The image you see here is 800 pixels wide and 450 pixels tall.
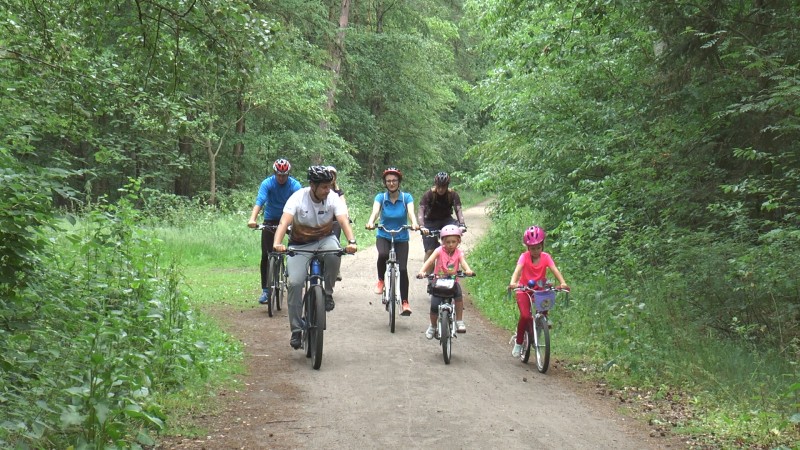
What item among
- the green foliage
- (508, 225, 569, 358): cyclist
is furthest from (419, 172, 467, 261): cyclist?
the green foliage

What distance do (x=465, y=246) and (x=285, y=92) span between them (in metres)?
7.51

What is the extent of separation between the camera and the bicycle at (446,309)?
8.79m

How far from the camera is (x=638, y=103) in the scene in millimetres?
12852

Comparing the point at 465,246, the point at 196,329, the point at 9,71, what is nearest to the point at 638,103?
the point at 196,329

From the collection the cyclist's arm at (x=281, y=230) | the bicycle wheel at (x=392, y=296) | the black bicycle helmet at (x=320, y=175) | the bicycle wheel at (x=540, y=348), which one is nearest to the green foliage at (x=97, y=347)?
the cyclist's arm at (x=281, y=230)

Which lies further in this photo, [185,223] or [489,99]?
[185,223]

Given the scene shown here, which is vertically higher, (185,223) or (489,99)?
(489,99)

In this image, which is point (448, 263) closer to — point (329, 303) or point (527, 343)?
point (527, 343)

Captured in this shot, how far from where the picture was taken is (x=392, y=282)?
10562mm

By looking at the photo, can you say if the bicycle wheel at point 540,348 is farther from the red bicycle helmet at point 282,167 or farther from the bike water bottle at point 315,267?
the red bicycle helmet at point 282,167

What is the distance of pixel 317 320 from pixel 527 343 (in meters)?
2.64

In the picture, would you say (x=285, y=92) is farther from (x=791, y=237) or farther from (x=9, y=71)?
(x=791, y=237)

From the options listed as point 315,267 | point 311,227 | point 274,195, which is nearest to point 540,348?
point 315,267

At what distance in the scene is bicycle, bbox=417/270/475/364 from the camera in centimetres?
879
